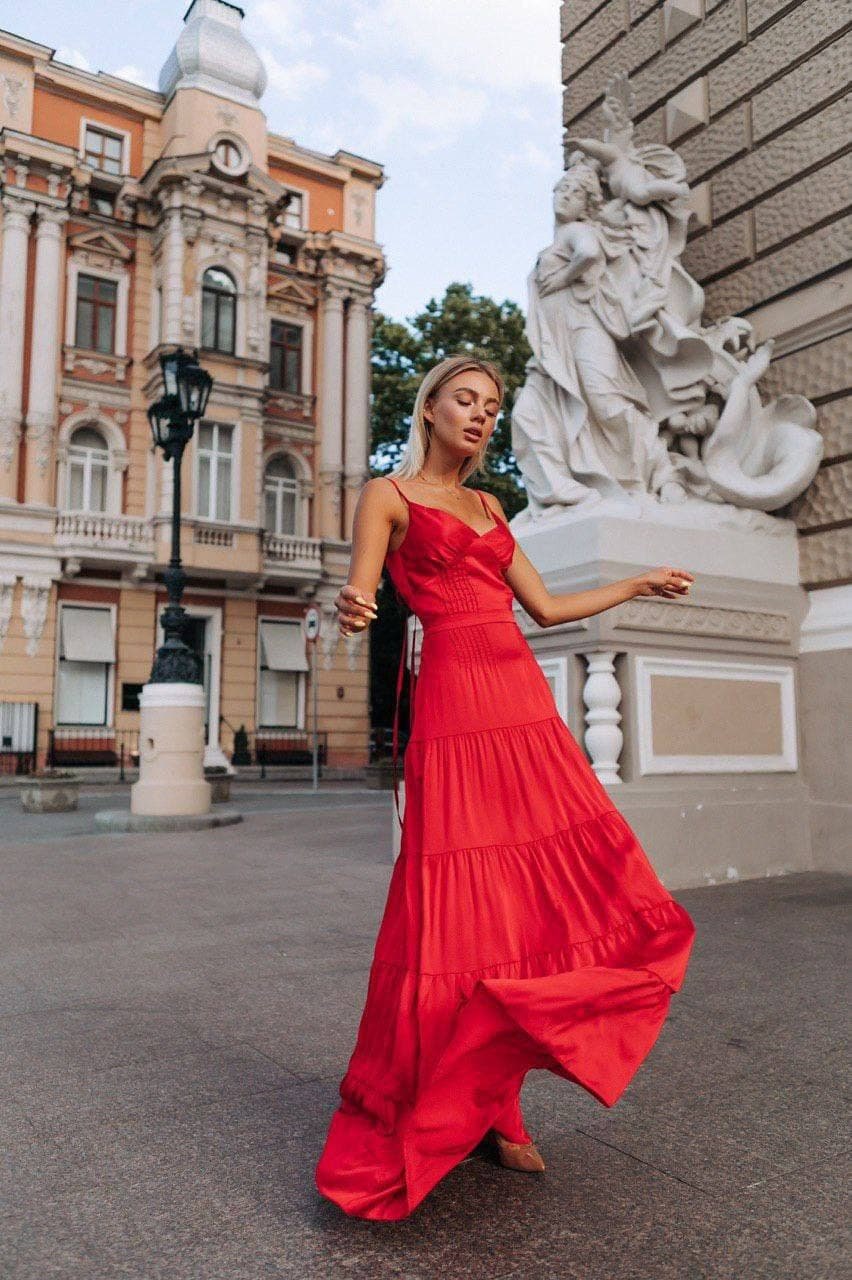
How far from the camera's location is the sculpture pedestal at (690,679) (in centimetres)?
602

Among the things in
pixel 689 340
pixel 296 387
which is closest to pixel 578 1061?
pixel 689 340

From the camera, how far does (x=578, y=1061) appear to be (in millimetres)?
1941

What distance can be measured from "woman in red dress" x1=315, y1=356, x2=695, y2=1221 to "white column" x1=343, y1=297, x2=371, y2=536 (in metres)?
26.3

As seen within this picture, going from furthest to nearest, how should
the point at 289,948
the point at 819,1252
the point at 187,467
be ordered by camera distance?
the point at 187,467
the point at 289,948
the point at 819,1252

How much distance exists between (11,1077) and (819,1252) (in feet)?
6.94

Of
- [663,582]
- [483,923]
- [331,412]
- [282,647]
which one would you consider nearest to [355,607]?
[483,923]

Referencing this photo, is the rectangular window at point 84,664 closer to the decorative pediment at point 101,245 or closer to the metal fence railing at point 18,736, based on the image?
the metal fence railing at point 18,736

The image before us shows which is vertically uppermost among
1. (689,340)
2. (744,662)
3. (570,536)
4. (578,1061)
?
(689,340)

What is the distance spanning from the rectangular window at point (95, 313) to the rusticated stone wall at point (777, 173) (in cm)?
2028

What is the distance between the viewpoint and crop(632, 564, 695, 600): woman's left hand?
2.57 meters

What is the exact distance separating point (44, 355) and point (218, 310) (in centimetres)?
453

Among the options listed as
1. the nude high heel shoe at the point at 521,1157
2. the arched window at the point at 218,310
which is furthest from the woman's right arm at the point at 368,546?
the arched window at the point at 218,310

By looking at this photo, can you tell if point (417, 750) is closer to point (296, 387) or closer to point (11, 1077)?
point (11, 1077)

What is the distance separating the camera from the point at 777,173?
7.26 meters
